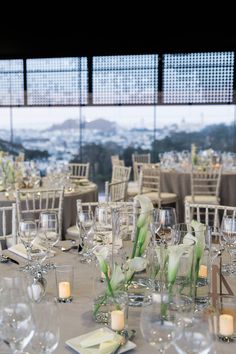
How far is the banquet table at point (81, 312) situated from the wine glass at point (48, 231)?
102 millimetres

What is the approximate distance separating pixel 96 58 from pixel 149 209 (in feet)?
23.1

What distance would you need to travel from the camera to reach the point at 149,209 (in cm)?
167

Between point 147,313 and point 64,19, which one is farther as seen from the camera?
point 64,19

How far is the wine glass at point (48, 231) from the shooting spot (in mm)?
2121

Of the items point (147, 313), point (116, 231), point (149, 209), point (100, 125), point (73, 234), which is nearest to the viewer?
point (147, 313)

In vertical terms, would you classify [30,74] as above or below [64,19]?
below

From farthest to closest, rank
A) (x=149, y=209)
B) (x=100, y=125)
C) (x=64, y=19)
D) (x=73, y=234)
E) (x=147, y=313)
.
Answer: (x=100, y=125) < (x=64, y=19) < (x=73, y=234) < (x=149, y=209) < (x=147, y=313)

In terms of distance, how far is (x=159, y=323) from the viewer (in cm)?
119

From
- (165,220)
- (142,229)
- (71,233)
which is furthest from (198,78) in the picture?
(142,229)

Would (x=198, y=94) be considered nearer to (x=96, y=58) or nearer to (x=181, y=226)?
(x=96, y=58)

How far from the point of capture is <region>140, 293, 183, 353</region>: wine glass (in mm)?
1182

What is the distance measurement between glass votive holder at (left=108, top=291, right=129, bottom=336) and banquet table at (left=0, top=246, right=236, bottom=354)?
0.05m

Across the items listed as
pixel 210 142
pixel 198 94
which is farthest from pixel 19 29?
pixel 210 142

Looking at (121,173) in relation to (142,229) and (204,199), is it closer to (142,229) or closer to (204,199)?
(204,199)
